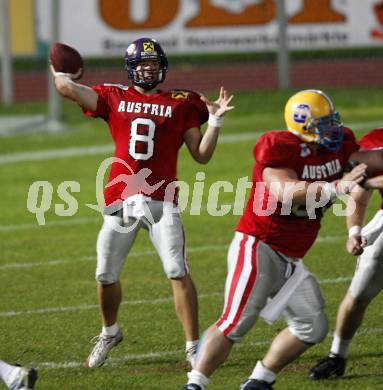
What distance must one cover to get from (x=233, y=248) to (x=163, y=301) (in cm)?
273

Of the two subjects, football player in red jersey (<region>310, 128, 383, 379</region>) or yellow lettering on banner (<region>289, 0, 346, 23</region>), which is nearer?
football player in red jersey (<region>310, 128, 383, 379</region>)

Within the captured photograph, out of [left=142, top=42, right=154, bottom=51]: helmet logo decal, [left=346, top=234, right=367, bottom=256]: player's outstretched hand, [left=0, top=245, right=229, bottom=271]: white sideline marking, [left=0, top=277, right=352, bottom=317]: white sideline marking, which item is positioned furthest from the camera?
[left=0, top=245, right=229, bottom=271]: white sideline marking

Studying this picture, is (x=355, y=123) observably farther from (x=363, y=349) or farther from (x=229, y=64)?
(x=363, y=349)

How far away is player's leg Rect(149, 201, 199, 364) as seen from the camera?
277 inches

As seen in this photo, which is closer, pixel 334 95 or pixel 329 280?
pixel 329 280

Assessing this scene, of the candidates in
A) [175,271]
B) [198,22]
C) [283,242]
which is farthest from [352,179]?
[198,22]

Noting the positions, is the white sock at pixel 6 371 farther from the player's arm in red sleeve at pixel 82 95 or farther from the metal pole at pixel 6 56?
the metal pole at pixel 6 56

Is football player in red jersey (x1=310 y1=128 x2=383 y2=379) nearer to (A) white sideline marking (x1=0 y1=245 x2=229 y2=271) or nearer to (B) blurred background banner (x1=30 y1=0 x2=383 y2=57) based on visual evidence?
(A) white sideline marking (x1=0 y1=245 x2=229 y2=271)

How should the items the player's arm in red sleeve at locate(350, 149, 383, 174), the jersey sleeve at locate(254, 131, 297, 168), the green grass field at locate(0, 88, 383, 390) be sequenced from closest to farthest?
the jersey sleeve at locate(254, 131, 297, 168) < the player's arm in red sleeve at locate(350, 149, 383, 174) < the green grass field at locate(0, 88, 383, 390)

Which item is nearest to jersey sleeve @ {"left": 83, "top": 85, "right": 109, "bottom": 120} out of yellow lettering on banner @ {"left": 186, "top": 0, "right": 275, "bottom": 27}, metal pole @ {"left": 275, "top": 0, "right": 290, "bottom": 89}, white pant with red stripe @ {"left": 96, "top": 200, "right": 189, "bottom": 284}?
white pant with red stripe @ {"left": 96, "top": 200, "right": 189, "bottom": 284}

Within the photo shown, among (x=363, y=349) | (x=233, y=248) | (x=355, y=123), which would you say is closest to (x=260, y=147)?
(x=233, y=248)

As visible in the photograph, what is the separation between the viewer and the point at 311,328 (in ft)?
20.0

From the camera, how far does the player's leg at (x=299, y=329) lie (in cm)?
611

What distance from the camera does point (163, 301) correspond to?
29.2 feet
